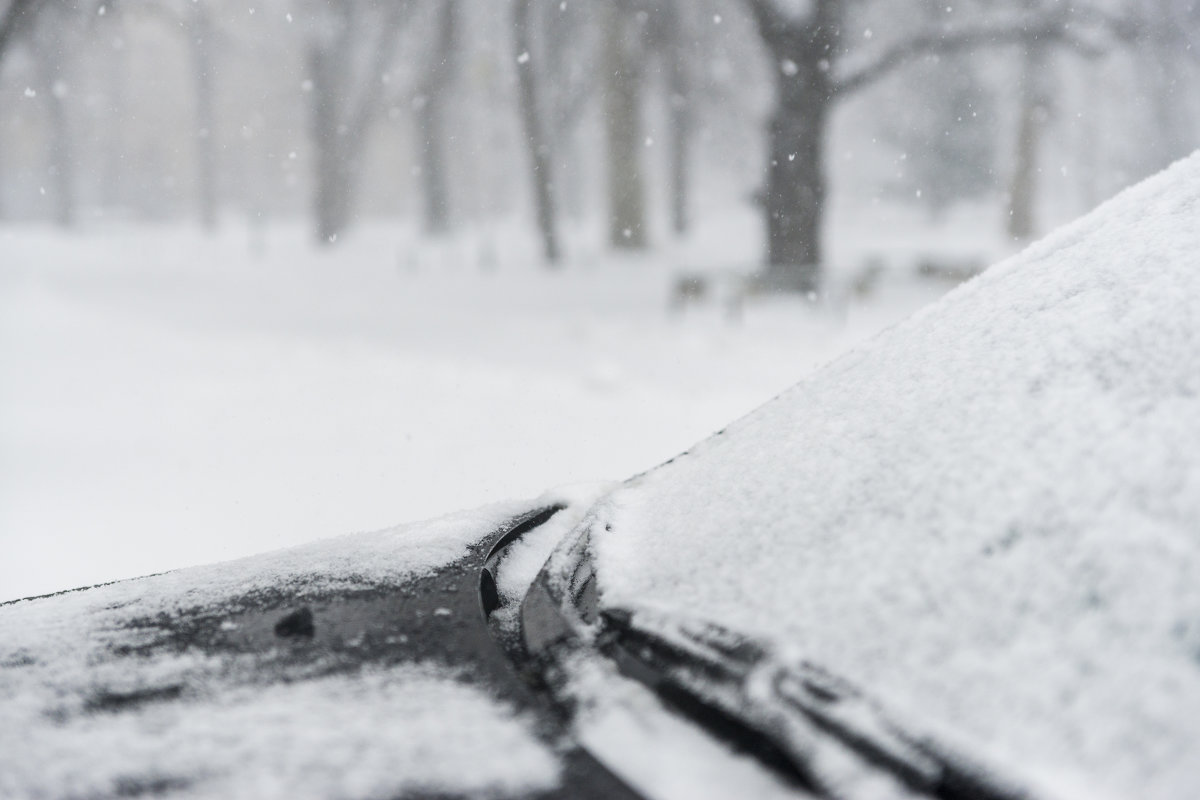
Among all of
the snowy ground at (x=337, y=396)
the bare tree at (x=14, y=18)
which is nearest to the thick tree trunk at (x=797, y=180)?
the snowy ground at (x=337, y=396)

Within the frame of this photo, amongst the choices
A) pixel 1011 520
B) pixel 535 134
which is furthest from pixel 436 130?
pixel 1011 520

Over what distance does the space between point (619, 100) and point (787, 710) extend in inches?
792

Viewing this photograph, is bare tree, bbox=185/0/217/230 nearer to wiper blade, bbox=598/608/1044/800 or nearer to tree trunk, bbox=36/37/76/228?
tree trunk, bbox=36/37/76/228

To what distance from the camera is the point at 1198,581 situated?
1.20 meters

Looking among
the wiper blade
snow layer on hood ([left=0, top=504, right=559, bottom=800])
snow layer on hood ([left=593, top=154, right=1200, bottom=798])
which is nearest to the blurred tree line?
snow layer on hood ([left=0, top=504, right=559, bottom=800])

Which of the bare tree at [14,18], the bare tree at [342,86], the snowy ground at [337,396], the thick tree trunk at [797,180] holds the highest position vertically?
the bare tree at [342,86]

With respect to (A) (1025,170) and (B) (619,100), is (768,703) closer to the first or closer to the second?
→ (B) (619,100)

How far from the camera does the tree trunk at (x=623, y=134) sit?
19.6 meters

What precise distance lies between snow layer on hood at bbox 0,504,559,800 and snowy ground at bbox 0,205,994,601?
3.04 metres

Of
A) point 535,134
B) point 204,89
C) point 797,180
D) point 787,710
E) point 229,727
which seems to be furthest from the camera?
point 204,89

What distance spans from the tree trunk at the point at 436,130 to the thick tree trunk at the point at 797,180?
9.10 meters

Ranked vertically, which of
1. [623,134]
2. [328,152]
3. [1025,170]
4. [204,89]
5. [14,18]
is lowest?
[1025,170]

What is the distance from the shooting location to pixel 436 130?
25.8 m

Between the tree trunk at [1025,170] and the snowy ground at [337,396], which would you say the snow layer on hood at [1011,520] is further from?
the tree trunk at [1025,170]
